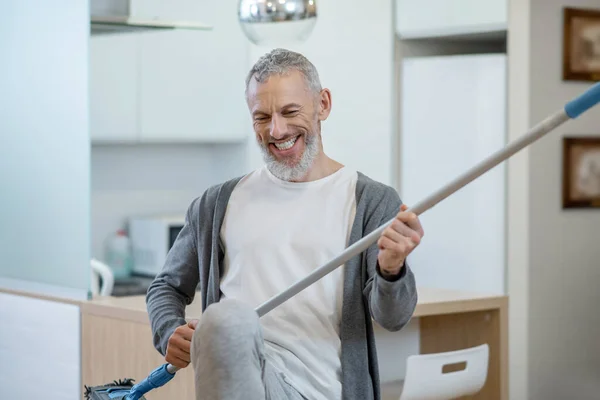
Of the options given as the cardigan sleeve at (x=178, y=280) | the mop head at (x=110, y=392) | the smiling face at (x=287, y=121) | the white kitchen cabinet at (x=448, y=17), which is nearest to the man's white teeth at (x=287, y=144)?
the smiling face at (x=287, y=121)

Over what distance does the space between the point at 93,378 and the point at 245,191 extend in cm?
120

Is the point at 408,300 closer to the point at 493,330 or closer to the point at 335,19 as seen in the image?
the point at 493,330

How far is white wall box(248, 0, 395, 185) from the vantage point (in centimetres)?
461

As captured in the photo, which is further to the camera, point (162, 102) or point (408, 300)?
point (162, 102)

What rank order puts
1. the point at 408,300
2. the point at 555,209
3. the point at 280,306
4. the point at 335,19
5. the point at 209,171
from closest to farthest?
the point at 408,300 → the point at 280,306 → the point at 555,209 → the point at 335,19 → the point at 209,171

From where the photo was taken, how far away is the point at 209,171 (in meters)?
5.22

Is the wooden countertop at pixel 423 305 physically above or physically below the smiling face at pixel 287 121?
below

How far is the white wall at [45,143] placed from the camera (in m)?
3.09

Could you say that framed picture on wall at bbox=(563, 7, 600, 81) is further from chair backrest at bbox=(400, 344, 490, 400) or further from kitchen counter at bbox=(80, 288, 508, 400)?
chair backrest at bbox=(400, 344, 490, 400)

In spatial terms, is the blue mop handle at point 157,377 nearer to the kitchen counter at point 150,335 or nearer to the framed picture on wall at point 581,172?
the kitchen counter at point 150,335

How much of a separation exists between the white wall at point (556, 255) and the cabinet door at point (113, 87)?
1.71 meters

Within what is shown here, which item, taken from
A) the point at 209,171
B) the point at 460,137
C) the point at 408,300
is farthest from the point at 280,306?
the point at 209,171

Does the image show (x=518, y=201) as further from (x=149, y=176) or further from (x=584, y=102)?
(x=584, y=102)

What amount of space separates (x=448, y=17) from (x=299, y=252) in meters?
2.75
